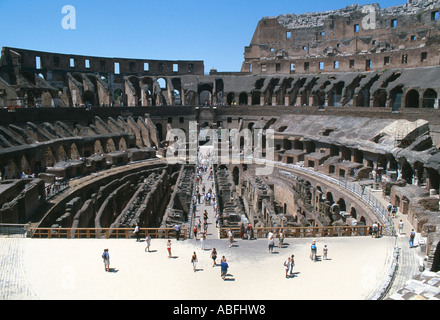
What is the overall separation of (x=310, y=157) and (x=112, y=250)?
2425cm

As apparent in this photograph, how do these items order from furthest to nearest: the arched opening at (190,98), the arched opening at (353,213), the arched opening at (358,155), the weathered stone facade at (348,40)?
the arched opening at (190,98) → the weathered stone facade at (348,40) → the arched opening at (358,155) → the arched opening at (353,213)

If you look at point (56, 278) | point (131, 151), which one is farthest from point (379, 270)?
point (131, 151)

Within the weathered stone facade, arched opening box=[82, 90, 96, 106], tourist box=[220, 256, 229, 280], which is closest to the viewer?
tourist box=[220, 256, 229, 280]

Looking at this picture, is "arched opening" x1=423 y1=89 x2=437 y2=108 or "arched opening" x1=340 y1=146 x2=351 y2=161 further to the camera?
"arched opening" x1=423 y1=89 x2=437 y2=108

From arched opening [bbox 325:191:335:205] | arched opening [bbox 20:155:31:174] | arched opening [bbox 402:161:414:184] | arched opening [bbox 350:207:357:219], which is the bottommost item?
arched opening [bbox 350:207:357:219]

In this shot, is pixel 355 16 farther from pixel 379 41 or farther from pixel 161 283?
pixel 161 283

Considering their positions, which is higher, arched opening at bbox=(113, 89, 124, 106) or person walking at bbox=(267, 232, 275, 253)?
arched opening at bbox=(113, 89, 124, 106)

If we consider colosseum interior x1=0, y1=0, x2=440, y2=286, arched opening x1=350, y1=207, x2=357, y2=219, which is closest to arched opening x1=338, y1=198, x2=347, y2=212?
colosseum interior x1=0, y1=0, x2=440, y2=286

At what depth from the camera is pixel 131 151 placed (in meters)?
39.8

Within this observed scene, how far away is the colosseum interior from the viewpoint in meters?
25.2

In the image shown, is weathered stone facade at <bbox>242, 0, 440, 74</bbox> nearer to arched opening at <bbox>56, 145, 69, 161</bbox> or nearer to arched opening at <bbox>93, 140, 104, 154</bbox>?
arched opening at <bbox>93, 140, 104, 154</bbox>

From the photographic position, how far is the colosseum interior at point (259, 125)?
2525cm

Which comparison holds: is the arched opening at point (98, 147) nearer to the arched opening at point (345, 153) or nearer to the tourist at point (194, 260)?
the arched opening at point (345, 153)

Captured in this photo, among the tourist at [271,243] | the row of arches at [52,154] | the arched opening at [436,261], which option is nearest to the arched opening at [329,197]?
the tourist at [271,243]
